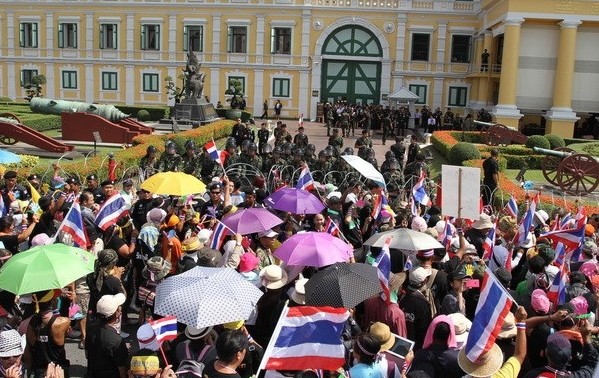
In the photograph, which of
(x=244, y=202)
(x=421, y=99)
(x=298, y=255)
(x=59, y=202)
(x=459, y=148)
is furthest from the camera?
(x=421, y=99)

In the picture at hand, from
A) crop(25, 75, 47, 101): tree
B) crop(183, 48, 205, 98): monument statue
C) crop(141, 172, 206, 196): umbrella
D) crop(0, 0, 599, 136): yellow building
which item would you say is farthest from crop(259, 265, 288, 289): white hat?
crop(25, 75, 47, 101): tree

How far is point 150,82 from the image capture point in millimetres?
43031

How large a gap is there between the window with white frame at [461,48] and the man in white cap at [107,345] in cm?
3802

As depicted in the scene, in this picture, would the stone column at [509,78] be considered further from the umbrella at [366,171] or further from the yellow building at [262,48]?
the umbrella at [366,171]

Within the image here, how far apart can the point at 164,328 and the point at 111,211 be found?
12.6ft

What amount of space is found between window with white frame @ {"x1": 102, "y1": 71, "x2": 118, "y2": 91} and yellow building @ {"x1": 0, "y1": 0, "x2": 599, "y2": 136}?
0.22 feet

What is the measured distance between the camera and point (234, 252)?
6.96 m

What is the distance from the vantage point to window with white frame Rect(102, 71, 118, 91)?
43.6 metres

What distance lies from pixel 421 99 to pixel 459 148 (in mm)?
20132

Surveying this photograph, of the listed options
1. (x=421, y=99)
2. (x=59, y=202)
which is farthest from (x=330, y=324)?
(x=421, y=99)

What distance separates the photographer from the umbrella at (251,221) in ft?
25.5

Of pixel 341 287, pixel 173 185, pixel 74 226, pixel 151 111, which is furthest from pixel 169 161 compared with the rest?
pixel 151 111

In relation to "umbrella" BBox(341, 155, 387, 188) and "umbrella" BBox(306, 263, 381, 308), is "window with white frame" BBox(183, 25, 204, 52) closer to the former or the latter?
"umbrella" BBox(341, 155, 387, 188)

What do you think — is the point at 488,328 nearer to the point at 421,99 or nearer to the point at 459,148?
the point at 459,148
